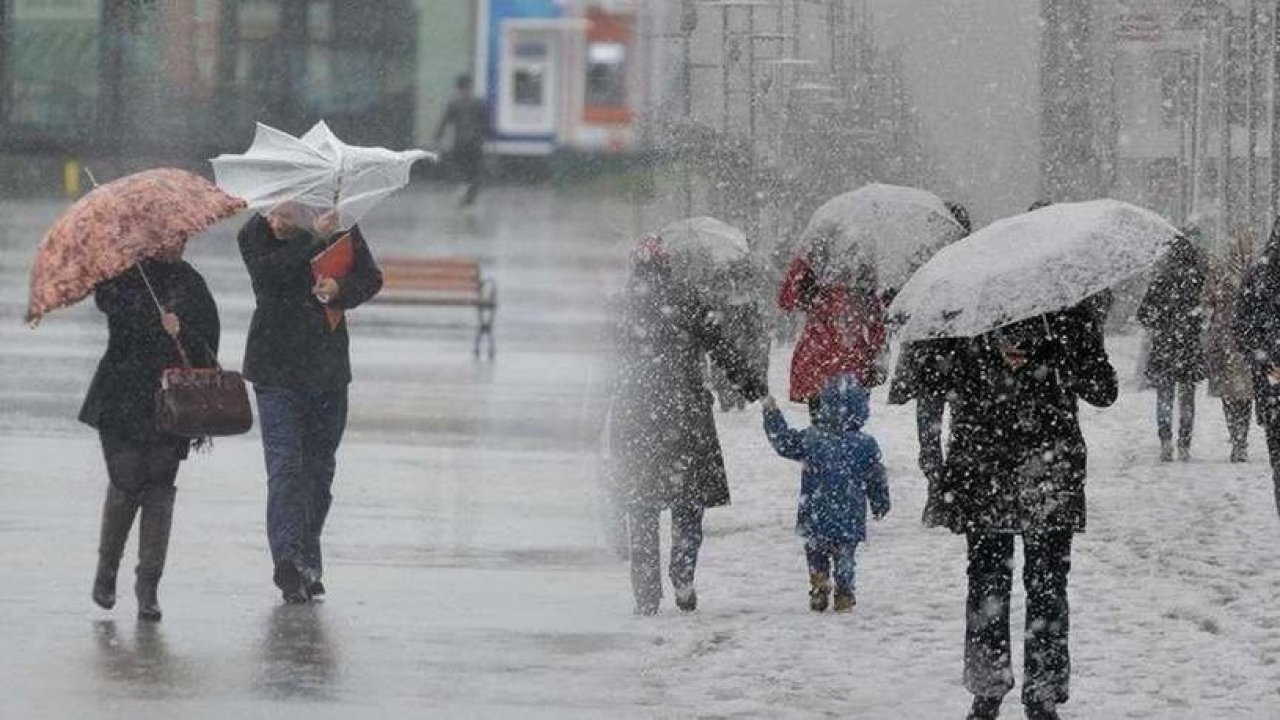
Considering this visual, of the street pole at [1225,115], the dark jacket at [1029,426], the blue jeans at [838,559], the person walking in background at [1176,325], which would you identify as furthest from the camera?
the street pole at [1225,115]

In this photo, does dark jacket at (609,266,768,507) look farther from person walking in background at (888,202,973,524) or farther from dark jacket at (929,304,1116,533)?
dark jacket at (929,304,1116,533)

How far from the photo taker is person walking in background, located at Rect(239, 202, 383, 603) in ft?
35.2

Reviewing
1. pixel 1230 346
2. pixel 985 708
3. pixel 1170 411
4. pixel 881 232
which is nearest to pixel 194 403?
pixel 985 708

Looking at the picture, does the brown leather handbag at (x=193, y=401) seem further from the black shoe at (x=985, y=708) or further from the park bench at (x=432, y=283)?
the park bench at (x=432, y=283)

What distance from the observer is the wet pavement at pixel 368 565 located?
8.77 metres

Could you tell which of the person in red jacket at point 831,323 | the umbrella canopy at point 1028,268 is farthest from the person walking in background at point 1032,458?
the person in red jacket at point 831,323

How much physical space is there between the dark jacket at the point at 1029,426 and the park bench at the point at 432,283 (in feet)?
54.3

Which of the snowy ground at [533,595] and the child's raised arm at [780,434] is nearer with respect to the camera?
the snowy ground at [533,595]

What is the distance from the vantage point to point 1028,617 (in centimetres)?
834

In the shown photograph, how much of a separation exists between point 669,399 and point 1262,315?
2560 mm

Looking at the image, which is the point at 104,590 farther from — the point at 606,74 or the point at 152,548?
the point at 606,74

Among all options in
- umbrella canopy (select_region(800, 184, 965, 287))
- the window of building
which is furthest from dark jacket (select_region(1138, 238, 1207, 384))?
the window of building

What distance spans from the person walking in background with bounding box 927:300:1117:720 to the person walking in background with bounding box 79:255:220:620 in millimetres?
3098

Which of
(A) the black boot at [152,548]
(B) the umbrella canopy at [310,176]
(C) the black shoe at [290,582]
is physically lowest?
(C) the black shoe at [290,582]
